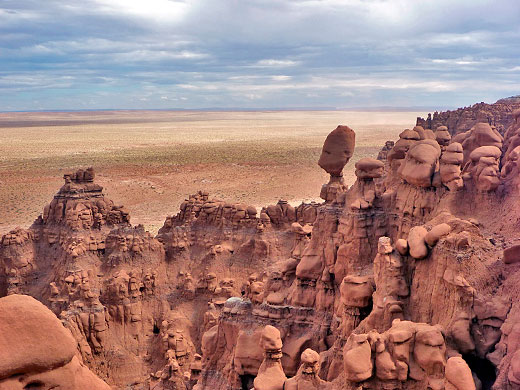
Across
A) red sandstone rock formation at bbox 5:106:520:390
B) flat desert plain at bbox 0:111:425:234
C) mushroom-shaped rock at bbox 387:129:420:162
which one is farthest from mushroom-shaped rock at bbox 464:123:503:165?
flat desert plain at bbox 0:111:425:234

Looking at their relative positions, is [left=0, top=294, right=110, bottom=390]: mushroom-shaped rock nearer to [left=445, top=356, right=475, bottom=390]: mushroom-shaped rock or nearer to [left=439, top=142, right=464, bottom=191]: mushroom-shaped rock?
[left=445, top=356, right=475, bottom=390]: mushroom-shaped rock

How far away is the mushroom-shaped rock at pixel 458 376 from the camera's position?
1077 cm

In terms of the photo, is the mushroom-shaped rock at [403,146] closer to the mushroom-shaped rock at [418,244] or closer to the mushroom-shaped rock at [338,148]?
the mushroom-shaped rock at [338,148]

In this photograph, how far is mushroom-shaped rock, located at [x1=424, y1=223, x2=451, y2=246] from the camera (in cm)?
1436

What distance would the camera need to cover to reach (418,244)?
14.7 metres

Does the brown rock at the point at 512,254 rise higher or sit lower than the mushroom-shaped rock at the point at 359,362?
higher

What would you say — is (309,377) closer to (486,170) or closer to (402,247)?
(402,247)

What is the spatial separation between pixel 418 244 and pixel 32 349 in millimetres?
9544

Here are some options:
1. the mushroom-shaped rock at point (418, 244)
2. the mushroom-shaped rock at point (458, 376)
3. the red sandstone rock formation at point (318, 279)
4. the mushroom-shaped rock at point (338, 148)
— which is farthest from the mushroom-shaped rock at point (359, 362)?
the mushroom-shaped rock at point (338, 148)

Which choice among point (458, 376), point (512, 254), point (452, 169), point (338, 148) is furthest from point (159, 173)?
point (458, 376)

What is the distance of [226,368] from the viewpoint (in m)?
18.7

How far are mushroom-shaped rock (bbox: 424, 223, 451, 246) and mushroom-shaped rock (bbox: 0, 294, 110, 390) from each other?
352 inches

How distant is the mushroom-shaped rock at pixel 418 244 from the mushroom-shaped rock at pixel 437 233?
0.63ft

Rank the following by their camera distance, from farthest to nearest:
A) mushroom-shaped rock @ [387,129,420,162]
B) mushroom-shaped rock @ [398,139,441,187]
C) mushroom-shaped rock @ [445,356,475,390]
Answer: mushroom-shaped rock @ [387,129,420,162] < mushroom-shaped rock @ [398,139,441,187] < mushroom-shaped rock @ [445,356,475,390]
